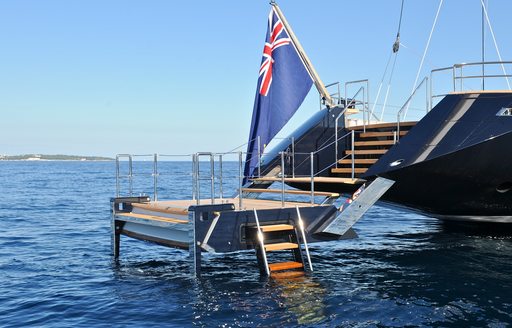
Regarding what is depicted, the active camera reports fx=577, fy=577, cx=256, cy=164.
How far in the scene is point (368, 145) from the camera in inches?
540

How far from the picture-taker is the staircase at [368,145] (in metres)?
13.1

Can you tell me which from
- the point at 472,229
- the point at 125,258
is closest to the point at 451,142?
the point at 472,229

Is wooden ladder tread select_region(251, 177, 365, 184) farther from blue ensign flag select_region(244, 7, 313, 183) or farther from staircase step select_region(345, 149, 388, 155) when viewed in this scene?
staircase step select_region(345, 149, 388, 155)

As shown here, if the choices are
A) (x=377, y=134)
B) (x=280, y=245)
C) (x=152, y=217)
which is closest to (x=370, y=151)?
(x=377, y=134)

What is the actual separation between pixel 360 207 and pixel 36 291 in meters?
6.01

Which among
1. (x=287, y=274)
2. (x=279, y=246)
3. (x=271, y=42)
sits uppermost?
(x=271, y=42)

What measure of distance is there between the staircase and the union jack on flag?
8.21 ft

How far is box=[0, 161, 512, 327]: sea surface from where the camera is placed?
320 inches

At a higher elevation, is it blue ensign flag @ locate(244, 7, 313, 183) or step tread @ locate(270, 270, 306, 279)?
blue ensign flag @ locate(244, 7, 313, 183)

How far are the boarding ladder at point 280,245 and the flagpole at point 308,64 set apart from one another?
475 cm

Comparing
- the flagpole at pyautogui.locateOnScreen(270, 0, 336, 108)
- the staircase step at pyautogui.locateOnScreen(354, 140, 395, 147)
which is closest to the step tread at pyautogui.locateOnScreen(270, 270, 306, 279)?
the staircase step at pyautogui.locateOnScreen(354, 140, 395, 147)

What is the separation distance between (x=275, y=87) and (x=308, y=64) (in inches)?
44.8

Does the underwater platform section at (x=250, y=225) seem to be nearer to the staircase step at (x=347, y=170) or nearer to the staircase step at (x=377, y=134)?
the staircase step at (x=347, y=170)

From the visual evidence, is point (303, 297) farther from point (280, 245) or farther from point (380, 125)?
point (380, 125)
